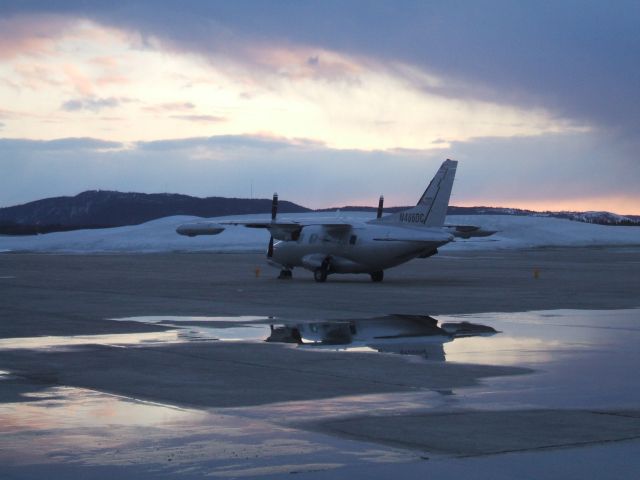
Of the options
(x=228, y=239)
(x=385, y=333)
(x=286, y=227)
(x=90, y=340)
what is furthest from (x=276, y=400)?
(x=228, y=239)

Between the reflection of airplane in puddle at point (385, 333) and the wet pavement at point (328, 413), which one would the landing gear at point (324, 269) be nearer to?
the reflection of airplane in puddle at point (385, 333)

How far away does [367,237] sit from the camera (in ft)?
141

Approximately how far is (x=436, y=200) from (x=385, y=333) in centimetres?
2087

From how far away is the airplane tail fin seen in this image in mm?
42125

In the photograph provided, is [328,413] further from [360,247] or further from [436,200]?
[360,247]

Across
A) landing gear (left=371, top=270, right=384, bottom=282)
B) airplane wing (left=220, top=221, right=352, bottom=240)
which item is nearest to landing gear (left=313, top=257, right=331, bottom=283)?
airplane wing (left=220, top=221, right=352, bottom=240)

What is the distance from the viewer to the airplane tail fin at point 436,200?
42125 millimetres

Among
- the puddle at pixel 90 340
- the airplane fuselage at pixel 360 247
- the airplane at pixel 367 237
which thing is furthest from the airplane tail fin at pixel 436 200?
the puddle at pixel 90 340

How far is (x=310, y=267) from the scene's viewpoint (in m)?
45.2

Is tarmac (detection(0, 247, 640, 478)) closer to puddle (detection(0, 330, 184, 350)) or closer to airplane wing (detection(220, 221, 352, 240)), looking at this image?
puddle (detection(0, 330, 184, 350))

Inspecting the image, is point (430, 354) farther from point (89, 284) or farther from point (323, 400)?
point (89, 284)

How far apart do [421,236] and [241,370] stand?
25.0 m

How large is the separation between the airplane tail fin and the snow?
46.4 m

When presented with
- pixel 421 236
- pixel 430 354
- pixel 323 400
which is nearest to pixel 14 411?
pixel 323 400
